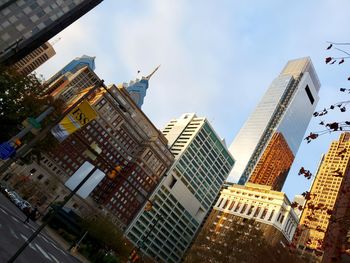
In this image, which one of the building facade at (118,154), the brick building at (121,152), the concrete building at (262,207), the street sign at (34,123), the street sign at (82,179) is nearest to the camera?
the street sign at (82,179)

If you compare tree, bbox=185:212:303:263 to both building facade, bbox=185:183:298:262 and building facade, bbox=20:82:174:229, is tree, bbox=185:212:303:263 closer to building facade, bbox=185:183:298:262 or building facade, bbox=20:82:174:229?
building facade, bbox=185:183:298:262

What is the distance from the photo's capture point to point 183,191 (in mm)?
158750

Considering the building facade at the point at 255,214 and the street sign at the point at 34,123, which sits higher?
the building facade at the point at 255,214

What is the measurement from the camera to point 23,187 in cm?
8281

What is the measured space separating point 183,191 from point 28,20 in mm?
101071

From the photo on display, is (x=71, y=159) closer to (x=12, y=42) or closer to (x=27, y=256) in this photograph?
(x=12, y=42)

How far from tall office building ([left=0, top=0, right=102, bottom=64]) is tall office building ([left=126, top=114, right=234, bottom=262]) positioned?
7548 centimetres

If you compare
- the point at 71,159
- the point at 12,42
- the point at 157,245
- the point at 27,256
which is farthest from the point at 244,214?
the point at 27,256

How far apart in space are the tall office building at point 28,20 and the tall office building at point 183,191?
75484 millimetres

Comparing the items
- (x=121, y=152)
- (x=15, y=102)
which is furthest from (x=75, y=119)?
(x=121, y=152)

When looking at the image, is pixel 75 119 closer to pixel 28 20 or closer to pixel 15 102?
pixel 15 102

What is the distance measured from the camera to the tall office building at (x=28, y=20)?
7619 cm

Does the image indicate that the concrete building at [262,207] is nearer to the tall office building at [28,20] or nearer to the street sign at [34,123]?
the tall office building at [28,20]

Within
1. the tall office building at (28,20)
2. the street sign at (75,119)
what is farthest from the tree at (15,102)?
the street sign at (75,119)
